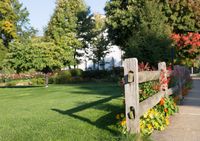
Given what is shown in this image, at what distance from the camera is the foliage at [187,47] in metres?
35.1

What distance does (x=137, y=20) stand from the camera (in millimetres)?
33844

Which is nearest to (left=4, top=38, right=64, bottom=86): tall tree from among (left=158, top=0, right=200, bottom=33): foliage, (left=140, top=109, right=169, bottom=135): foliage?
(left=158, top=0, right=200, bottom=33): foliage

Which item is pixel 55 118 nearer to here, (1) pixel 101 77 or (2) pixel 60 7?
(1) pixel 101 77

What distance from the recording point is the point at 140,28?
2888 cm

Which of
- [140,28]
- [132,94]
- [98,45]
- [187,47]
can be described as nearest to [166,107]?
[132,94]

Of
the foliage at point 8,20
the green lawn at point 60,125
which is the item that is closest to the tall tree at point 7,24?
the foliage at point 8,20

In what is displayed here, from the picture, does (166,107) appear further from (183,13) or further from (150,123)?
(183,13)

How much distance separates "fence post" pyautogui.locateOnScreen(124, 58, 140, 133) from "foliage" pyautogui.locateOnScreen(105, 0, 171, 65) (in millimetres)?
19944

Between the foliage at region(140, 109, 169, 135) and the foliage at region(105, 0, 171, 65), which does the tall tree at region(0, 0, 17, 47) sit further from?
the foliage at region(140, 109, 169, 135)

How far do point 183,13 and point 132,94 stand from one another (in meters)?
29.4

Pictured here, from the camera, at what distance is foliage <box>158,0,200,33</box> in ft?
113

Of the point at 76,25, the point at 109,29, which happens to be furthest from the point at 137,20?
the point at 76,25

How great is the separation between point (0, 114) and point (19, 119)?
1566 millimetres

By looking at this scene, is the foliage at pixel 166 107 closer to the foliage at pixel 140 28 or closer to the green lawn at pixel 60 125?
the green lawn at pixel 60 125
